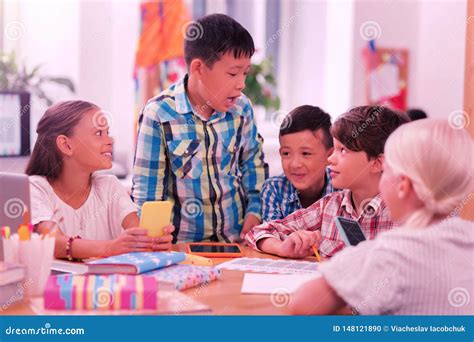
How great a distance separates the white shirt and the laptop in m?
0.25

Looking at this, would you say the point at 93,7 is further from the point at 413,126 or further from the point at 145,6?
the point at 413,126

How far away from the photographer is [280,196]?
2.39 m

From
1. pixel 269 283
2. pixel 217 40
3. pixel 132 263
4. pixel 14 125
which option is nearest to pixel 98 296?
pixel 132 263

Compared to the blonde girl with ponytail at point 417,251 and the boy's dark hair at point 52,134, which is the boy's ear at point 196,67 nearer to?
the boy's dark hair at point 52,134

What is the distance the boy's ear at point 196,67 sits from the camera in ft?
7.64

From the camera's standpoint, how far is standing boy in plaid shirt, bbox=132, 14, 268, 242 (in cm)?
226

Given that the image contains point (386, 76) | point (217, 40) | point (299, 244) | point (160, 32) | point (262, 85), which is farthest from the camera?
point (386, 76)

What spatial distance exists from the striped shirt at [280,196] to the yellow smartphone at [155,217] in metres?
0.66

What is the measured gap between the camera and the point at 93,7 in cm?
416

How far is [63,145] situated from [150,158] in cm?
35

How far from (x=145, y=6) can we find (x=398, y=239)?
140 inches

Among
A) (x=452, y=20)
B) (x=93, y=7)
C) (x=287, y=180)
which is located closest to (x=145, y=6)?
(x=93, y=7)

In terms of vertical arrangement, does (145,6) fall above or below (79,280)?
above

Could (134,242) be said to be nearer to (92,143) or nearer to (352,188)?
(92,143)
